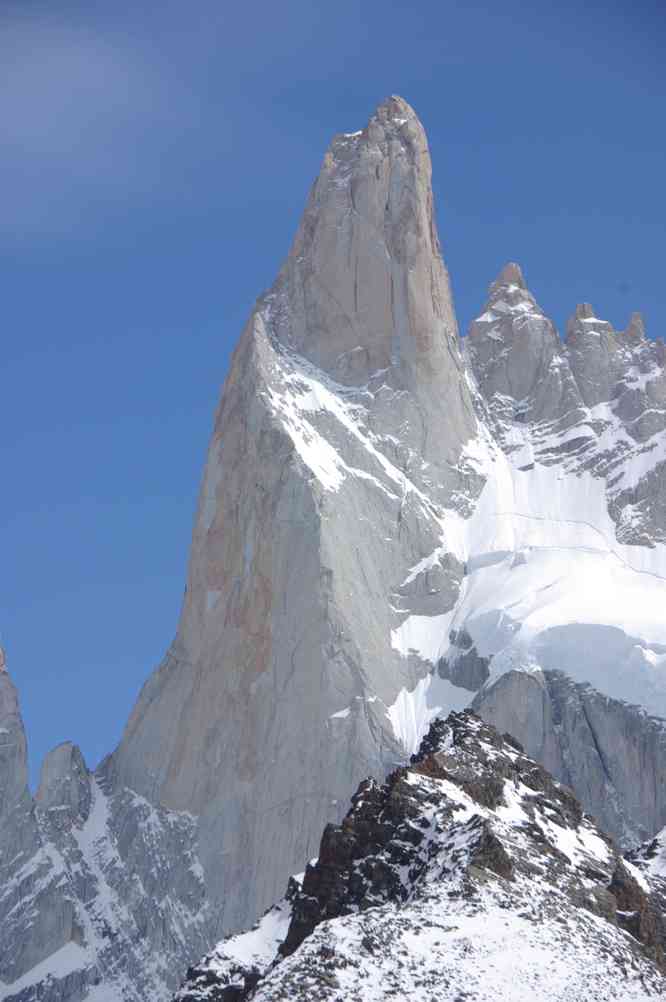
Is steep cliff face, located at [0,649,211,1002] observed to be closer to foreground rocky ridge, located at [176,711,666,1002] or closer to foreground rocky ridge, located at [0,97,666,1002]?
foreground rocky ridge, located at [0,97,666,1002]

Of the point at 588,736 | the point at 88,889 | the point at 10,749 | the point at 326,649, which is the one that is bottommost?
the point at 588,736

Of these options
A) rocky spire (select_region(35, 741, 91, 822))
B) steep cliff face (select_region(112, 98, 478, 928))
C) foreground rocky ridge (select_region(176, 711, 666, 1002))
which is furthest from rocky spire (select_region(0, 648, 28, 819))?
foreground rocky ridge (select_region(176, 711, 666, 1002))

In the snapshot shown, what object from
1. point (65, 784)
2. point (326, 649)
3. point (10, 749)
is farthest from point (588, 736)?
point (10, 749)

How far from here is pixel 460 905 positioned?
73562 millimetres

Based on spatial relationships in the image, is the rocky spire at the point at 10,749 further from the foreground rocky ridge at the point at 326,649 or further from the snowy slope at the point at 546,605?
the snowy slope at the point at 546,605

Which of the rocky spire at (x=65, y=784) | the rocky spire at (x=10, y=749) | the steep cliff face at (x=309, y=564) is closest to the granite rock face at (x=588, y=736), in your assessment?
the steep cliff face at (x=309, y=564)

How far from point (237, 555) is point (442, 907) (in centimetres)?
11098

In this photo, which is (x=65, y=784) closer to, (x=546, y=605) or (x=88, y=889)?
(x=88, y=889)

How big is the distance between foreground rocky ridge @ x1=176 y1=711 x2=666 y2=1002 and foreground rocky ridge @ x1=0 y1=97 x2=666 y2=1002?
7539 cm

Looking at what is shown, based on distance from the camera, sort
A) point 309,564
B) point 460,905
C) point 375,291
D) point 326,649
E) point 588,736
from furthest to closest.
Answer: point 375,291 → point 309,564 → point 326,649 → point 588,736 → point 460,905

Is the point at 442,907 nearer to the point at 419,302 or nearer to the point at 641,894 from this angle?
the point at 641,894

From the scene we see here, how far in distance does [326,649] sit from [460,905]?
10127 cm

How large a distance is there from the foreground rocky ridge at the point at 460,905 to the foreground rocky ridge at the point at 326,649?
75.4 m

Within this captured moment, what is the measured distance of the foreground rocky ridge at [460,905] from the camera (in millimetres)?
69250
